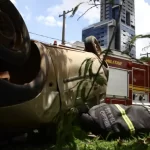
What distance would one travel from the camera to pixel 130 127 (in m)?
3.29

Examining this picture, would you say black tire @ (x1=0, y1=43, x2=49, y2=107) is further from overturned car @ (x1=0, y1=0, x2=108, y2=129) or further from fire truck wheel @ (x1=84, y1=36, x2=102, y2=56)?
fire truck wheel @ (x1=84, y1=36, x2=102, y2=56)

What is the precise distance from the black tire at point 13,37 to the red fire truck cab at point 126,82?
6159 millimetres

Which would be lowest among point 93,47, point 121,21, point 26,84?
point 26,84

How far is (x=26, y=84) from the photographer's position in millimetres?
2111

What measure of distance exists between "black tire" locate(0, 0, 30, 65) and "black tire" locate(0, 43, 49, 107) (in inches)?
6.3

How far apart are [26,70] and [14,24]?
1.39 ft

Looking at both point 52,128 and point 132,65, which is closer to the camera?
point 52,128

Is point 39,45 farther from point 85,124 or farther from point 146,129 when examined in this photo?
point 146,129

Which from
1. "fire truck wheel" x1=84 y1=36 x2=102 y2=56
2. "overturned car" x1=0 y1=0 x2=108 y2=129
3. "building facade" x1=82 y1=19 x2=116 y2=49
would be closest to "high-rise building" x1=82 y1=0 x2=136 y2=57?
"building facade" x1=82 y1=19 x2=116 y2=49

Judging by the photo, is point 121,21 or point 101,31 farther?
point 101,31

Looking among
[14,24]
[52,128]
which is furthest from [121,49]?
[52,128]

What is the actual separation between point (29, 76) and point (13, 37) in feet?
1.48

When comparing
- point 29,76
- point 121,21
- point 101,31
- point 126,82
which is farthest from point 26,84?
point 126,82

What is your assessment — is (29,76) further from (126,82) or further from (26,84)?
(126,82)
